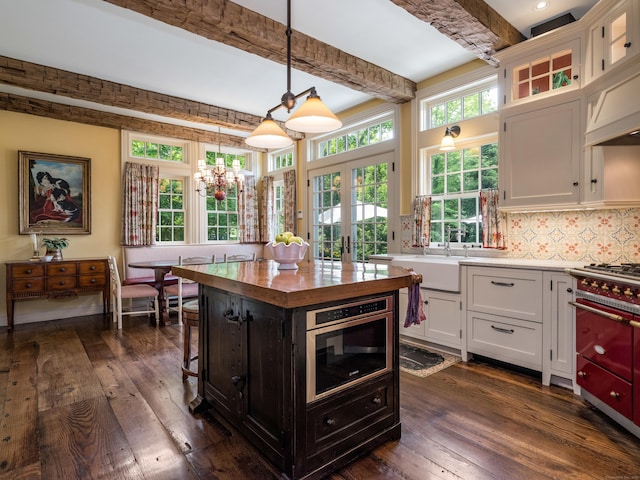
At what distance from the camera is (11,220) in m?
4.73

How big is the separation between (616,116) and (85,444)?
3822 millimetres

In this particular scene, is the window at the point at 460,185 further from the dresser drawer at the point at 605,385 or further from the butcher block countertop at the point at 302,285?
the butcher block countertop at the point at 302,285

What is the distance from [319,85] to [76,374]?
4.00 metres

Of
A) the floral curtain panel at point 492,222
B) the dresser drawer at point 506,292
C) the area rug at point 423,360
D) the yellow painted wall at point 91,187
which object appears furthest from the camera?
→ the yellow painted wall at point 91,187

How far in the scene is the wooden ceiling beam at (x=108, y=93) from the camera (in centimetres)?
373

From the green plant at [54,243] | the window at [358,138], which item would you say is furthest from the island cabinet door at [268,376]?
the green plant at [54,243]

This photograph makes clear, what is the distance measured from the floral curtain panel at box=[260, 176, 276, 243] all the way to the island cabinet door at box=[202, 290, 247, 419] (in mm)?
4526

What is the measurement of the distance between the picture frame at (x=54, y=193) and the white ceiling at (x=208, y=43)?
87 cm

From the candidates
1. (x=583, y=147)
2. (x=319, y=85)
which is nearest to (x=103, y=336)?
(x=319, y=85)

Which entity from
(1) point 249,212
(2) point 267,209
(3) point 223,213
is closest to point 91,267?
(3) point 223,213

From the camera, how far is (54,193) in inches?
196

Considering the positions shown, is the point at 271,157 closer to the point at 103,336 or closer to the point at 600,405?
the point at 103,336

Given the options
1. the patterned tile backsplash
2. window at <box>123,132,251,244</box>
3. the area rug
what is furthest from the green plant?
the patterned tile backsplash

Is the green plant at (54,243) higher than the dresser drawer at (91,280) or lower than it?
higher
